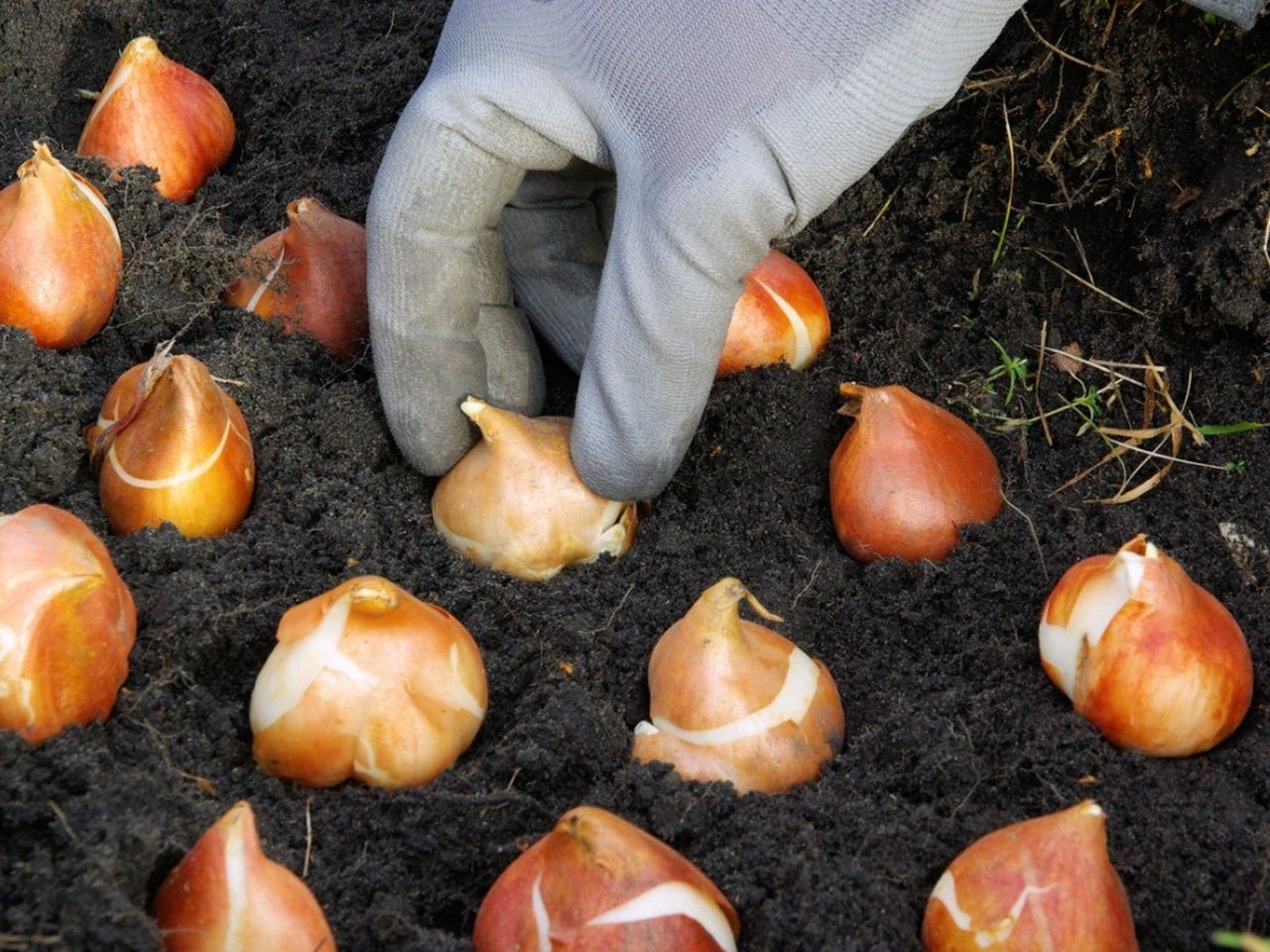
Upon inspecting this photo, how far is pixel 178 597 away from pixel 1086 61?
1.45m

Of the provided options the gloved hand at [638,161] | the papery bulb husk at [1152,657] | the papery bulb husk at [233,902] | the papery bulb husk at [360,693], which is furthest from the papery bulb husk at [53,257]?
the papery bulb husk at [1152,657]

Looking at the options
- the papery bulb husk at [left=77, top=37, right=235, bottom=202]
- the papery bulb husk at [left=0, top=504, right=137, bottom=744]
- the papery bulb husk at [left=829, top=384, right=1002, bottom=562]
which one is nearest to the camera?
the papery bulb husk at [left=0, top=504, right=137, bottom=744]

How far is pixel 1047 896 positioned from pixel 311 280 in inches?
52.1

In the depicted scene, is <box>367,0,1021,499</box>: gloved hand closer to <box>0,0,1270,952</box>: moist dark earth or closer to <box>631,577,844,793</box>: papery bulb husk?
<box>0,0,1270,952</box>: moist dark earth

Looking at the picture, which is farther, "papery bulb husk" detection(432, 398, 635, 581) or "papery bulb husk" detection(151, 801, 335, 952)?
"papery bulb husk" detection(432, 398, 635, 581)

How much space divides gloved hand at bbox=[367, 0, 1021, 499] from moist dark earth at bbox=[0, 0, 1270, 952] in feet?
0.49

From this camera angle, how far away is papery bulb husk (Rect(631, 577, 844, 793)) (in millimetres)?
1330

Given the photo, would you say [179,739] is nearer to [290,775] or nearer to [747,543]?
→ [290,775]

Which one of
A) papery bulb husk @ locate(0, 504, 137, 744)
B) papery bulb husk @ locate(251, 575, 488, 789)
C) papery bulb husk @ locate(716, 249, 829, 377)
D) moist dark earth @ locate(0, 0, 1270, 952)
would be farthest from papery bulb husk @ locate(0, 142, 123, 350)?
papery bulb husk @ locate(716, 249, 829, 377)

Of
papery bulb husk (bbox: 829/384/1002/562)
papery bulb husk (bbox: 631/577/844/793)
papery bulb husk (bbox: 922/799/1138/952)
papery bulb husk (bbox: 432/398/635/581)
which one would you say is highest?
papery bulb husk (bbox: 922/799/1138/952)

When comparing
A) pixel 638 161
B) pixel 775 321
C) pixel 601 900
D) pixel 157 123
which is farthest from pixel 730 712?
pixel 157 123

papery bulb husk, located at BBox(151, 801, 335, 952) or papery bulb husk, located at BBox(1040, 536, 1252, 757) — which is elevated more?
papery bulb husk, located at BBox(1040, 536, 1252, 757)

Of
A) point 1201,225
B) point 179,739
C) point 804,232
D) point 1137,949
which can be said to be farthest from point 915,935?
point 804,232

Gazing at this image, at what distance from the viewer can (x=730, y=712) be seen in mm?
1329
